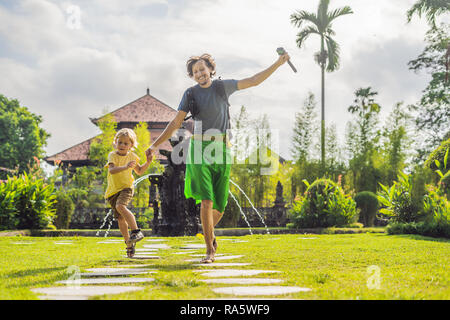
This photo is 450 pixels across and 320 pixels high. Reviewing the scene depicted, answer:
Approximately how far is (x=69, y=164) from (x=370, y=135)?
1764 cm

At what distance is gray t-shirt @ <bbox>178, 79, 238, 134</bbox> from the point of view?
3955 mm

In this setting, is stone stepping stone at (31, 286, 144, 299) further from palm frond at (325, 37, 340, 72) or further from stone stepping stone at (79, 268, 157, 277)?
palm frond at (325, 37, 340, 72)

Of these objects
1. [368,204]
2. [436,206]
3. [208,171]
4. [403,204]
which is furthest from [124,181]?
[368,204]

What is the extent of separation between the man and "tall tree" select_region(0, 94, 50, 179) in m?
36.8

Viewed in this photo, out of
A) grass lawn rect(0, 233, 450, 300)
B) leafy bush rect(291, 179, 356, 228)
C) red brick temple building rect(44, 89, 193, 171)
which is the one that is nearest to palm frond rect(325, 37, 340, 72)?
red brick temple building rect(44, 89, 193, 171)

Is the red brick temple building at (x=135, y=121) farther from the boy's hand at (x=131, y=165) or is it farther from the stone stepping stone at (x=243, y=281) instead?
the stone stepping stone at (x=243, y=281)

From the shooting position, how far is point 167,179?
28.2 ft

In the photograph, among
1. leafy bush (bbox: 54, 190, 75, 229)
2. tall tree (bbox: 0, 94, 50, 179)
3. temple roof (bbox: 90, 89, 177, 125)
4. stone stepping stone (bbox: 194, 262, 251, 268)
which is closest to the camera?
stone stepping stone (bbox: 194, 262, 251, 268)

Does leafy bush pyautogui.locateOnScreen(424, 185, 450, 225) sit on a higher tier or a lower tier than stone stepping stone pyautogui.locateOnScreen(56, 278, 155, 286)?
higher

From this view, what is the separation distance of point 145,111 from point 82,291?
3108 cm

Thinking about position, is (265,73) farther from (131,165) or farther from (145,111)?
(145,111)

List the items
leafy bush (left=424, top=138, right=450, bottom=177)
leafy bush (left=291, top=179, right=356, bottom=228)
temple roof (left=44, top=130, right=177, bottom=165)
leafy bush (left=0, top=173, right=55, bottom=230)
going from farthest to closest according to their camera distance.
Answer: temple roof (left=44, top=130, right=177, bottom=165) < leafy bush (left=291, top=179, right=356, bottom=228) < leafy bush (left=424, top=138, right=450, bottom=177) < leafy bush (left=0, top=173, right=55, bottom=230)

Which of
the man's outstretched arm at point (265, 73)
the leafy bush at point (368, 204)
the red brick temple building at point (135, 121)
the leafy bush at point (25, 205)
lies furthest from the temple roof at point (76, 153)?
the man's outstretched arm at point (265, 73)
